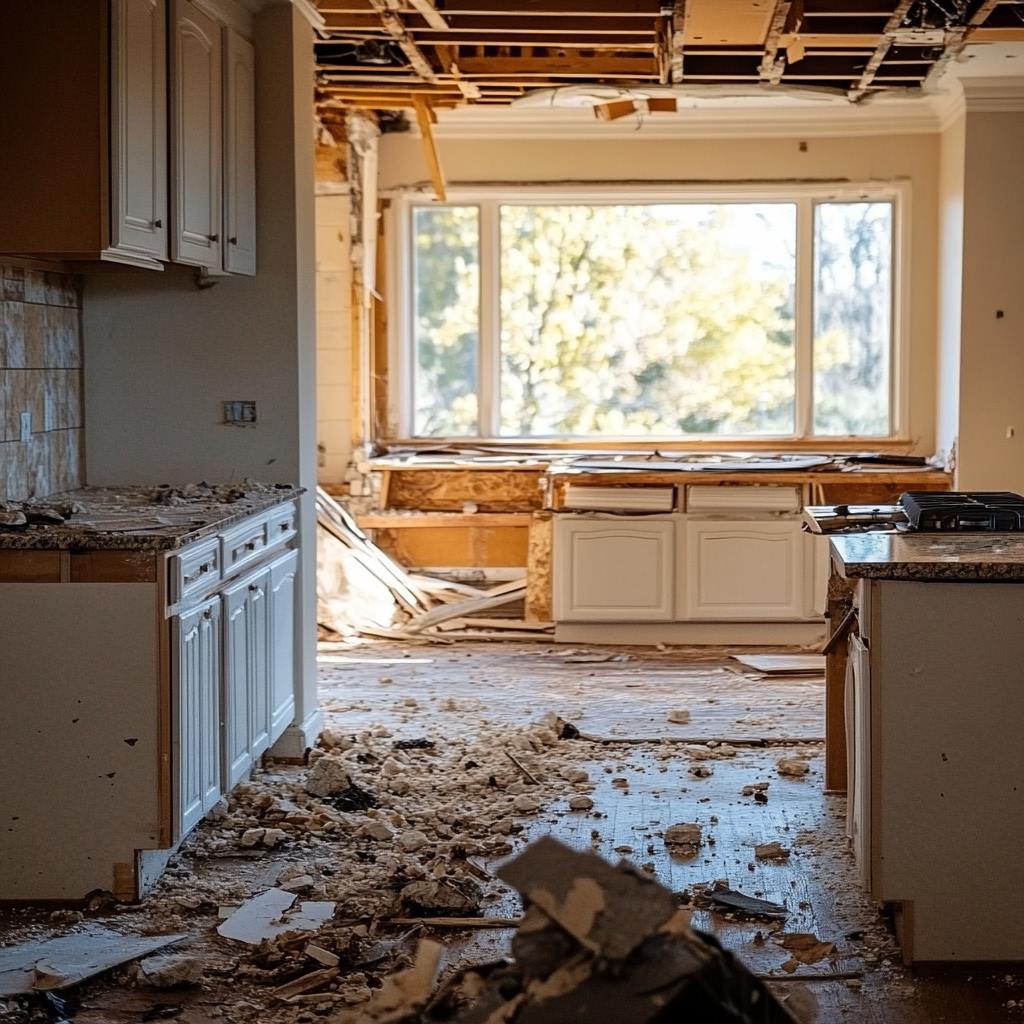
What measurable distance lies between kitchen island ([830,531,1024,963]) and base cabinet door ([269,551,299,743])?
7.41 ft

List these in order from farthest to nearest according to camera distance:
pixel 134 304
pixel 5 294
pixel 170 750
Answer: pixel 134 304
pixel 5 294
pixel 170 750

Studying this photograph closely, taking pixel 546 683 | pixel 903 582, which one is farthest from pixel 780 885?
pixel 546 683

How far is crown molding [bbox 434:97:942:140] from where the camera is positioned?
8102 millimetres

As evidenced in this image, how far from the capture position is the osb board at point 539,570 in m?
7.89

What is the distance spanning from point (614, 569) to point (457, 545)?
1.08 meters

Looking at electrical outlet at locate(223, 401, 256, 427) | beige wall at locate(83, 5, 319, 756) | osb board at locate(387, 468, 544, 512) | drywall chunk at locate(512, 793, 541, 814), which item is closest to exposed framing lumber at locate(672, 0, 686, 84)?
beige wall at locate(83, 5, 319, 756)

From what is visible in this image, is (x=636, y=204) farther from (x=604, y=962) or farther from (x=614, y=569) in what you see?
(x=604, y=962)

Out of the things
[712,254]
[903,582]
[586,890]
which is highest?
[712,254]

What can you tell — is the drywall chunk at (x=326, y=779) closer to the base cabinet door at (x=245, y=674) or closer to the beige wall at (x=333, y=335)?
the base cabinet door at (x=245, y=674)

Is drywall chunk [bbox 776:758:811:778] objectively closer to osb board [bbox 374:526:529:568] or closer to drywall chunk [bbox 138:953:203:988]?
drywall chunk [bbox 138:953:203:988]

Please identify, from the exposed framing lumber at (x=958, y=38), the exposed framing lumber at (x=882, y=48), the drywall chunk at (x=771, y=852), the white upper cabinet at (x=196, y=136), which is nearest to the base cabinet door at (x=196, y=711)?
the white upper cabinet at (x=196, y=136)

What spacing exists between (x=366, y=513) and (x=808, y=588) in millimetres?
2398

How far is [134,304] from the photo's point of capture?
5398 millimetres

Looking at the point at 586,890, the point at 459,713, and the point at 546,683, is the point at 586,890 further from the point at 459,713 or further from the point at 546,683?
the point at 546,683
